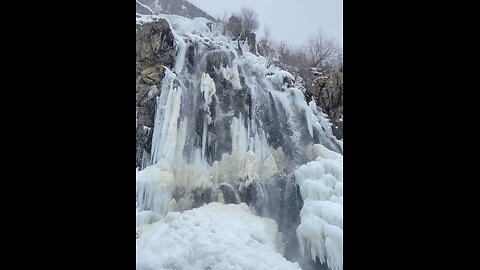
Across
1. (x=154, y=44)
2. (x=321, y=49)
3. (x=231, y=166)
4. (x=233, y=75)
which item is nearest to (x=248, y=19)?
(x=233, y=75)

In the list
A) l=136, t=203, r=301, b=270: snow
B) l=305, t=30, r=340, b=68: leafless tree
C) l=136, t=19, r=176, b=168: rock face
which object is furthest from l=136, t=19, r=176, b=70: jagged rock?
l=136, t=203, r=301, b=270: snow

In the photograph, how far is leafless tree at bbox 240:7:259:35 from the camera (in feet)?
9.99

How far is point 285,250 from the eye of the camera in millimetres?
2840

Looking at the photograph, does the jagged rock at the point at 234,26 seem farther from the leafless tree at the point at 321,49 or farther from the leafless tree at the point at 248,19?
the leafless tree at the point at 321,49

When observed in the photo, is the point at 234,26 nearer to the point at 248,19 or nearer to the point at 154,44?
the point at 248,19

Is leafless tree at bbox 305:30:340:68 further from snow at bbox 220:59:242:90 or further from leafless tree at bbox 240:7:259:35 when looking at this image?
snow at bbox 220:59:242:90

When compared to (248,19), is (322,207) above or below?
below

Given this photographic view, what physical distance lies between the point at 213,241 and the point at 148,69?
148 cm

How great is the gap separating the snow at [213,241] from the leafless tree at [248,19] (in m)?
1.47

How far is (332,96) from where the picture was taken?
308 cm
